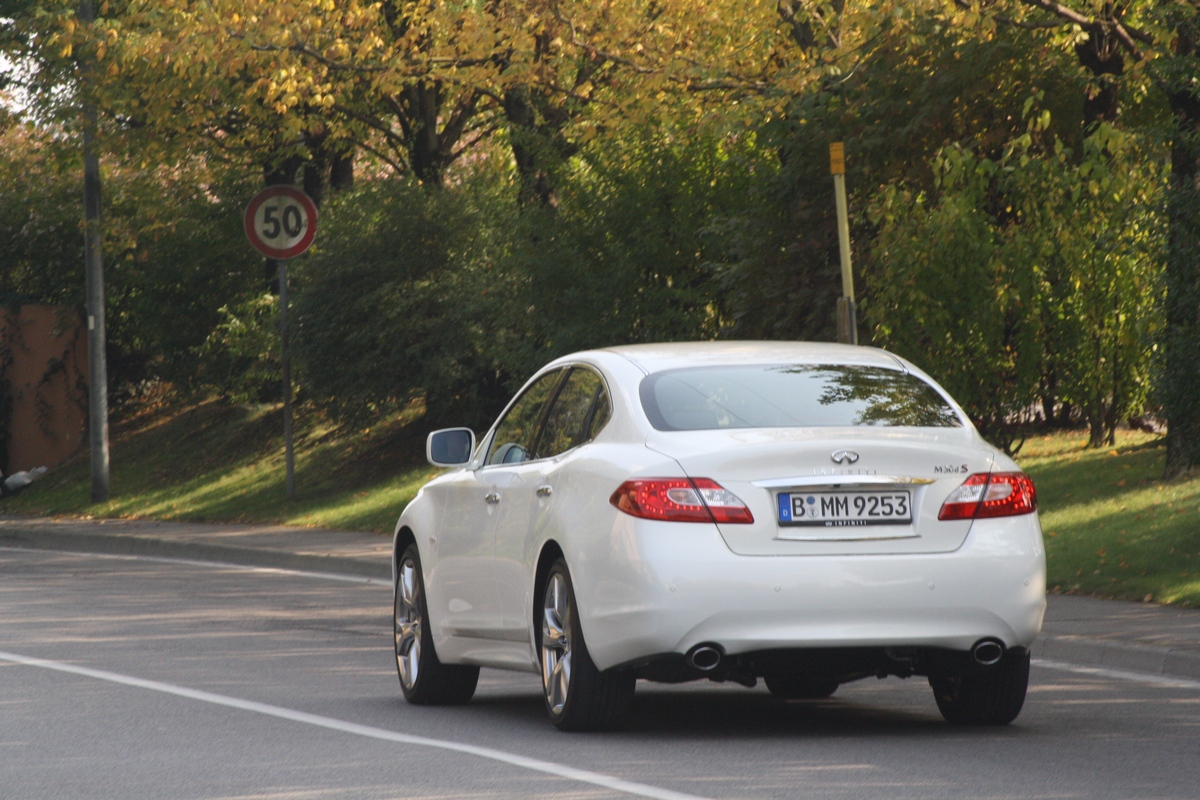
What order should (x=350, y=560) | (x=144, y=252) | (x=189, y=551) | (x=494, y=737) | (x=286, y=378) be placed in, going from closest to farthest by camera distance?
1. (x=494, y=737)
2. (x=350, y=560)
3. (x=189, y=551)
4. (x=286, y=378)
5. (x=144, y=252)

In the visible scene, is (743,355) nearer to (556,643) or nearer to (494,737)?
(556,643)

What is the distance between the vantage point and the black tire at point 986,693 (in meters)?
8.01

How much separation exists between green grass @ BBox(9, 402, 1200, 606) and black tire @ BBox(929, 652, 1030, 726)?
3982 millimetres

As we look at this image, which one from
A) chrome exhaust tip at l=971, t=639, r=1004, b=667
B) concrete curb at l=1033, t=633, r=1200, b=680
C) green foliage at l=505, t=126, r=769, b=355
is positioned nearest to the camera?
chrome exhaust tip at l=971, t=639, r=1004, b=667

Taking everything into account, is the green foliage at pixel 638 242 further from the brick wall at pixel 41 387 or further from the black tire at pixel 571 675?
the brick wall at pixel 41 387

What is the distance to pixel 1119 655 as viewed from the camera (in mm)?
10211

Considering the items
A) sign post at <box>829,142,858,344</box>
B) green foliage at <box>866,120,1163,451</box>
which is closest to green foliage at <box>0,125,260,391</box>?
green foliage at <box>866,120,1163,451</box>

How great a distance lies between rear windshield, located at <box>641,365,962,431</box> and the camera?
308 inches

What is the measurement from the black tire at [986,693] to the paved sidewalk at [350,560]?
1962 mm

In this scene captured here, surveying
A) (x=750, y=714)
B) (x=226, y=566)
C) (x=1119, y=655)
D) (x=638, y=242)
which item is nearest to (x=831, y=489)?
(x=750, y=714)

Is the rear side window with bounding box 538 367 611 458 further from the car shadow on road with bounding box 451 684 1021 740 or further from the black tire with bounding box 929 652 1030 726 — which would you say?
the black tire with bounding box 929 652 1030 726

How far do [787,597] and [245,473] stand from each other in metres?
19.0

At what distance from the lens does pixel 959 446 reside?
25.2 feet

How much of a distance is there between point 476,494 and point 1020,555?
261 centimetres
